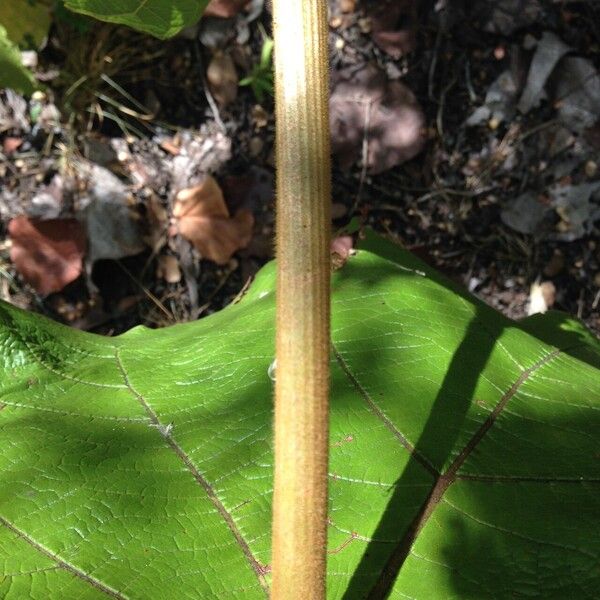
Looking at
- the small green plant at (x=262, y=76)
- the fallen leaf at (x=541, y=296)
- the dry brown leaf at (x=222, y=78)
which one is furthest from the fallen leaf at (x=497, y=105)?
the dry brown leaf at (x=222, y=78)

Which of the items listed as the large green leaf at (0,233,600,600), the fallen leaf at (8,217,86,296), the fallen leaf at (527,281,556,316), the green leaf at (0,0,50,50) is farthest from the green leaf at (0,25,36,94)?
the fallen leaf at (527,281,556,316)

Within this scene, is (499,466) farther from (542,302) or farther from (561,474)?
(542,302)

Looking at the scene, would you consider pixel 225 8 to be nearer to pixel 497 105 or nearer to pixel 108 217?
pixel 108 217

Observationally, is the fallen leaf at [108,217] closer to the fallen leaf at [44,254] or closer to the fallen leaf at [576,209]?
the fallen leaf at [44,254]

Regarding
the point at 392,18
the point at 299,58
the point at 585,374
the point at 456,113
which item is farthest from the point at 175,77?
the point at 299,58

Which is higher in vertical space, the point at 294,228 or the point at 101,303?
the point at 294,228

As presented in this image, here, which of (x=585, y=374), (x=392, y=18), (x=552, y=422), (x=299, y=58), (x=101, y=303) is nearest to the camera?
(x=299, y=58)

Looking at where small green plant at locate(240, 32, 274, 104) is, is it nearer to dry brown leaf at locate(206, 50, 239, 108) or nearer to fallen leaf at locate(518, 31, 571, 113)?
dry brown leaf at locate(206, 50, 239, 108)
